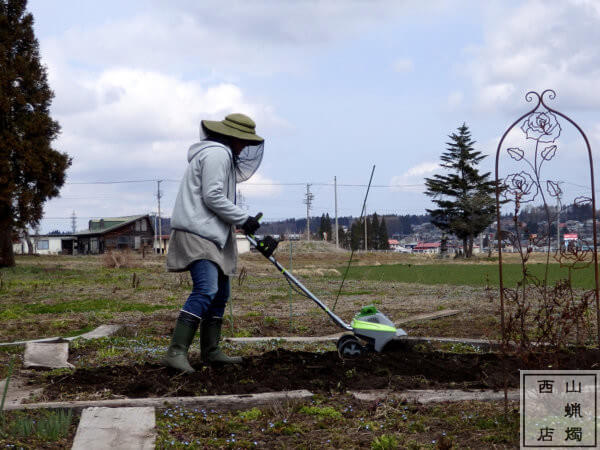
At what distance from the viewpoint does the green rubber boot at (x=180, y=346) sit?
188 inches

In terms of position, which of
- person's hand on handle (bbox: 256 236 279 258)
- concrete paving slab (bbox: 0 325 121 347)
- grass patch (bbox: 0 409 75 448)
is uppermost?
person's hand on handle (bbox: 256 236 279 258)

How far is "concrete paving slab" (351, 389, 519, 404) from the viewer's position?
12.4 ft

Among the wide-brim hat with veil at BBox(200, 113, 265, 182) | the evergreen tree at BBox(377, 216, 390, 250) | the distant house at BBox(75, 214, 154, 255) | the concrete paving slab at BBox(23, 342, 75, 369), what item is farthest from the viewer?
the evergreen tree at BBox(377, 216, 390, 250)

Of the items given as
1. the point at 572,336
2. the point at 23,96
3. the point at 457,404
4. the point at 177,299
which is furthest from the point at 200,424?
the point at 23,96

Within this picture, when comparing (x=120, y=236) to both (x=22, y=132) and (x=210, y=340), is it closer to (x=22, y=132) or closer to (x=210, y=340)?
(x=22, y=132)

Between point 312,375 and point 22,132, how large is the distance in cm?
2443

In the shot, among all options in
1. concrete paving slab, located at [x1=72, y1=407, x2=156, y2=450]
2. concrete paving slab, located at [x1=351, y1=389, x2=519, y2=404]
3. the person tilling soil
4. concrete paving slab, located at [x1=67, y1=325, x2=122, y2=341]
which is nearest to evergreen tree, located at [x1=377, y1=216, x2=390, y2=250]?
concrete paving slab, located at [x1=67, y1=325, x2=122, y2=341]

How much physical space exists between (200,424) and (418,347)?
330 cm

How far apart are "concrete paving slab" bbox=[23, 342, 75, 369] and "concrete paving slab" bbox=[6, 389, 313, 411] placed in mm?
1868

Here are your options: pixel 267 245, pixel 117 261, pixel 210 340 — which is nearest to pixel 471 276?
pixel 117 261

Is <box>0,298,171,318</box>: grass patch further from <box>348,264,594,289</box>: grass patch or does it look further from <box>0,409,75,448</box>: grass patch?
<box>348,264,594,289</box>: grass patch

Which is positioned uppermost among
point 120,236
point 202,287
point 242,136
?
point 120,236

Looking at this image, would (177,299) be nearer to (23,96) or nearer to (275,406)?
(275,406)

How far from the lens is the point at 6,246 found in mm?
26375
